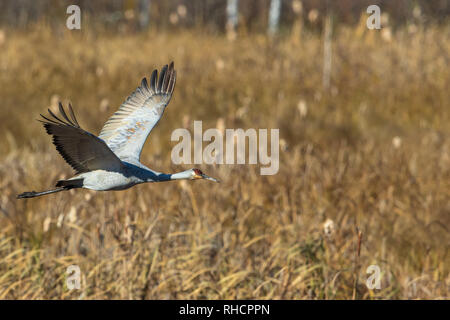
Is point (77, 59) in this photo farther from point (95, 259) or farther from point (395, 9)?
point (395, 9)

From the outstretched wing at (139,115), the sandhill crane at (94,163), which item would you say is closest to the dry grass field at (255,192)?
the outstretched wing at (139,115)

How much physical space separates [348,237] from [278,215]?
47 cm

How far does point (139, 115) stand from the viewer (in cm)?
163

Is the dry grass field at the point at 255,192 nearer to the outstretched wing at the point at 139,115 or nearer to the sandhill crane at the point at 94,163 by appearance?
the outstretched wing at the point at 139,115

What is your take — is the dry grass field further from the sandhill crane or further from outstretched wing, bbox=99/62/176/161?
the sandhill crane

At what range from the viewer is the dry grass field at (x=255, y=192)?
3.54m

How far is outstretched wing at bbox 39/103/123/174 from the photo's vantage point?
1140 millimetres

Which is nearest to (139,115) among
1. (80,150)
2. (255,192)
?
(80,150)

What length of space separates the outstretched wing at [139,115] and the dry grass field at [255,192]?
1.42ft

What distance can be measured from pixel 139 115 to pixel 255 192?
3.09 metres

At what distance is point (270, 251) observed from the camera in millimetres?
3770

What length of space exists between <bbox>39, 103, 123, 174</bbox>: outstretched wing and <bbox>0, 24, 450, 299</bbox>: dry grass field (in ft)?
2.81
